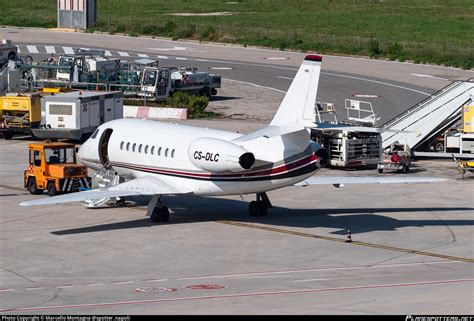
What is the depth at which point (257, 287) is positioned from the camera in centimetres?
3328

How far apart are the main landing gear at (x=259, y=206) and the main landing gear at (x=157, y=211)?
3496mm

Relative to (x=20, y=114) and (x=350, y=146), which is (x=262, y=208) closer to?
(x=350, y=146)

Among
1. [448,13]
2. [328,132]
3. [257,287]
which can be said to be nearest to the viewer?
[257,287]

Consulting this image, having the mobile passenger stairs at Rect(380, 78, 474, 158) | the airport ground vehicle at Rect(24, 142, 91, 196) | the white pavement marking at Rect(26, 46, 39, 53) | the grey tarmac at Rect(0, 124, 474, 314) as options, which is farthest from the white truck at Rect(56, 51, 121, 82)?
the airport ground vehicle at Rect(24, 142, 91, 196)

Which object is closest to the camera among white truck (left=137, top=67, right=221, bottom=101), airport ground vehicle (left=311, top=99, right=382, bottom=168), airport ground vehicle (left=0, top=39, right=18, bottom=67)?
airport ground vehicle (left=311, top=99, right=382, bottom=168)

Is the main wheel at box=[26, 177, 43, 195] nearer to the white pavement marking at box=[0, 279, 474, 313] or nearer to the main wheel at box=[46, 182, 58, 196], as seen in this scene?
the main wheel at box=[46, 182, 58, 196]

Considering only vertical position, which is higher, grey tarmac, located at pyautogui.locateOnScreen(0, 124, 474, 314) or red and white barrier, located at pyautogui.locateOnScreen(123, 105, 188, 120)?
grey tarmac, located at pyautogui.locateOnScreen(0, 124, 474, 314)

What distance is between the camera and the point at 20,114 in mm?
68500

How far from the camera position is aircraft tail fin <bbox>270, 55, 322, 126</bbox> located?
40.6 metres

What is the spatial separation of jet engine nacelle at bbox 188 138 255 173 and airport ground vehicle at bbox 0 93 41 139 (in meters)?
26.5

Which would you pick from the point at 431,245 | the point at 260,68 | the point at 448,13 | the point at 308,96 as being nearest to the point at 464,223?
the point at 431,245

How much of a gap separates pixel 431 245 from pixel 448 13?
11016 centimetres

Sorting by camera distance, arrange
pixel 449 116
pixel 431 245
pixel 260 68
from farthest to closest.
Result: 1. pixel 260 68
2. pixel 449 116
3. pixel 431 245

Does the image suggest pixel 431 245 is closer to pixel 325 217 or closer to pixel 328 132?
pixel 325 217
